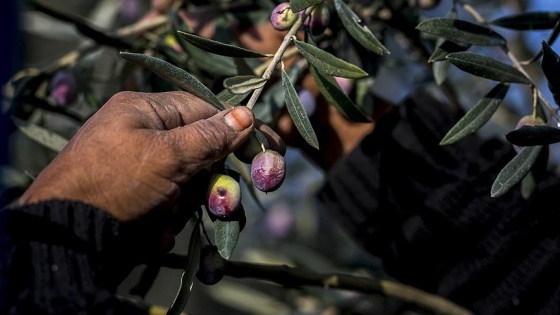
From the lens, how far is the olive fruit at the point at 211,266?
758mm

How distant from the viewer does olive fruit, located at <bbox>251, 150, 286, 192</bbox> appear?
71 cm

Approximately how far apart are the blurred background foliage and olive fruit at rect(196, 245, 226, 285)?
20 centimetres

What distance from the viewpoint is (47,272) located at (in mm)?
648

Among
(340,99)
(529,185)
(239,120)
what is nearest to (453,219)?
(529,185)

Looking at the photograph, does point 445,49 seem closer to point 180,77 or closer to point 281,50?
point 281,50

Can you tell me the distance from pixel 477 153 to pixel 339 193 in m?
0.25

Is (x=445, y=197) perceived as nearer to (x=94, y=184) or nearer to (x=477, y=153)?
(x=477, y=153)

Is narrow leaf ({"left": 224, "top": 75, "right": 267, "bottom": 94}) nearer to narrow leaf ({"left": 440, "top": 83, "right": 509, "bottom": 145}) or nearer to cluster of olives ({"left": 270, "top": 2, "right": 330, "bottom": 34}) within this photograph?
cluster of olives ({"left": 270, "top": 2, "right": 330, "bottom": 34})

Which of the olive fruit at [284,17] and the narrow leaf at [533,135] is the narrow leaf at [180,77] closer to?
the olive fruit at [284,17]

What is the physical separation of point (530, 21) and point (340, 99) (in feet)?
1.05

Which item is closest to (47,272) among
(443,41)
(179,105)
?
(179,105)

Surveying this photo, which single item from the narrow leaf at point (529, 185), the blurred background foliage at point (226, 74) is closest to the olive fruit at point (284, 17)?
the blurred background foliage at point (226, 74)

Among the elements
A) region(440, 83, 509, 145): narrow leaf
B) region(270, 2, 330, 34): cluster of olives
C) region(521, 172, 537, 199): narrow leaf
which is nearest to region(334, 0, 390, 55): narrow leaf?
region(270, 2, 330, 34): cluster of olives

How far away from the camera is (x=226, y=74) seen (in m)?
1.03
